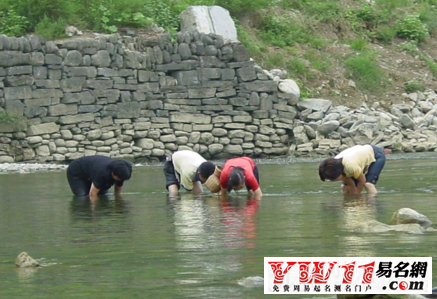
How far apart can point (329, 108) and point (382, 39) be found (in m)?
5.56

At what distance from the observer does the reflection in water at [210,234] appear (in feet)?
22.3

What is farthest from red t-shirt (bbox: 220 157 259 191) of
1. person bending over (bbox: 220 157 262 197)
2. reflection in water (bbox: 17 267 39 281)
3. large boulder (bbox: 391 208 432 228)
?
reflection in water (bbox: 17 267 39 281)

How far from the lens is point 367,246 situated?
7.57 meters

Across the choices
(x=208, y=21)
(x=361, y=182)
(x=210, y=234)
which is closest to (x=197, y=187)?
(x=361, y=182)

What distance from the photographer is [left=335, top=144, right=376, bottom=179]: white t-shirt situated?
11492 mm

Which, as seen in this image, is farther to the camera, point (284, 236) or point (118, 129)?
point (118, 129)

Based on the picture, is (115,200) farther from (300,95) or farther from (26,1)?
(300,95)

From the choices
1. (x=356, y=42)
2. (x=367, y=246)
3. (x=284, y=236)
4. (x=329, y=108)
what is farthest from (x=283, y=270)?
(x=356, y=42)

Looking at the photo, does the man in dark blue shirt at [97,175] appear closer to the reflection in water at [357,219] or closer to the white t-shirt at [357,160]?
the white t-shirt at [357,160]

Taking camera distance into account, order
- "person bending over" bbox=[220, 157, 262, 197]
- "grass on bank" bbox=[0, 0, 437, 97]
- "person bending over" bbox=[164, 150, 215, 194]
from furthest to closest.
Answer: "grass on bank" bbox=[0, 0, 437, 97] < "person bending over" bbox=[164, 150, 215, 194] < "person bending over" bbox=[220, 157, 262, 197]

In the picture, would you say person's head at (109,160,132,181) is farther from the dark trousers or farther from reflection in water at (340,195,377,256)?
reflection in water at (340,195,377,256)

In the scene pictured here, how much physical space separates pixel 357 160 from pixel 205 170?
1836 mm

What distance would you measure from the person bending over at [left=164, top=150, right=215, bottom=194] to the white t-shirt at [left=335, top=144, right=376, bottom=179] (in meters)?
1.62

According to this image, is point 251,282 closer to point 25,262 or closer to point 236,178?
point 25,262
